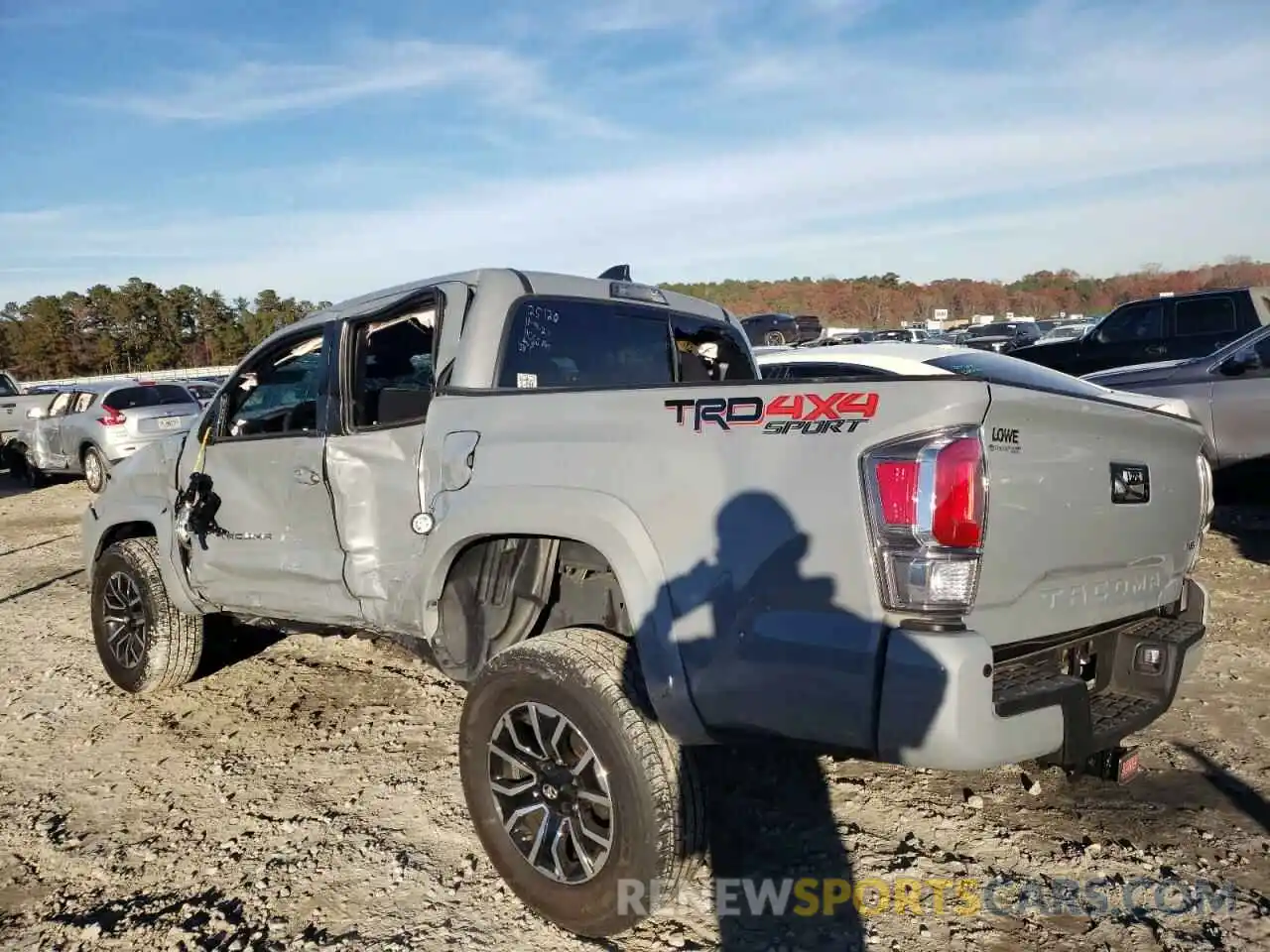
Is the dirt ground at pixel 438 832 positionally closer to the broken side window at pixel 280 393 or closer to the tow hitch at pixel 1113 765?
the tow hitch at pixel 1113 765

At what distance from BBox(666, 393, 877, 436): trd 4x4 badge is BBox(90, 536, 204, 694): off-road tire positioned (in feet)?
11.3

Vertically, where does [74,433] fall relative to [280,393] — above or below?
below

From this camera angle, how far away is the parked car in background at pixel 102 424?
43.9 feet

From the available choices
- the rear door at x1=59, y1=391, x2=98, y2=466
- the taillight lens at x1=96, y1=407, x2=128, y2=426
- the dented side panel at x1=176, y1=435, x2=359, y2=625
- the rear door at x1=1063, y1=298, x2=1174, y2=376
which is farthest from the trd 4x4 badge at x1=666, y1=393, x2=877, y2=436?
the rear door at x1=59, y1=391, x2=98, y2=466

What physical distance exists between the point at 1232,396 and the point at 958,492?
7.31 m

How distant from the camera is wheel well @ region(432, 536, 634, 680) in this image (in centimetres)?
321

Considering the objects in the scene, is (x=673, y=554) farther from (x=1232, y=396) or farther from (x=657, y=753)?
(x=1232, y=396)

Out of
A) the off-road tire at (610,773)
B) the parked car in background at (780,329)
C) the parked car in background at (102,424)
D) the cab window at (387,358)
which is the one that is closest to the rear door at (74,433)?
the parked car in background at (102,424)

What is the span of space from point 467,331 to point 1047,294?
3333 inches

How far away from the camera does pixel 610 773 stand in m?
2.65

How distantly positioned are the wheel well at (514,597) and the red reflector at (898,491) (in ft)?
3.61

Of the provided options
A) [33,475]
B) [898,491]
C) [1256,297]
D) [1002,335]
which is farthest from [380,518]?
[1002,335]

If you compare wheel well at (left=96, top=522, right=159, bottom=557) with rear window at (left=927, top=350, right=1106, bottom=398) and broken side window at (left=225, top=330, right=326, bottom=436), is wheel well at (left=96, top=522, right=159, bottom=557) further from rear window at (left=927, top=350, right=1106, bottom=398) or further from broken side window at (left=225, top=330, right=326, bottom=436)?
rear window at (left=927, top=350, right=1106, bottom=398)

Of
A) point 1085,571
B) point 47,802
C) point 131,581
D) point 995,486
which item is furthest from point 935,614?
point 131,581
